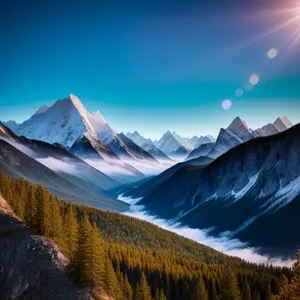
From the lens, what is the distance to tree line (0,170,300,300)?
63.0m

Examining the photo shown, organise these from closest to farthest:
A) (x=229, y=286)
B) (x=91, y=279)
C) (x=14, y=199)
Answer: (x=91, y=279)
(x=229, y=286)
(x=14, y=199)

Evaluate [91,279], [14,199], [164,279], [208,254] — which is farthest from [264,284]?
[14,199]

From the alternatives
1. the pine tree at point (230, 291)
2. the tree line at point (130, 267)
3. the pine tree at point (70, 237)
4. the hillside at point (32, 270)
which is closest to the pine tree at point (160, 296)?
the tree line at point (130, 267)

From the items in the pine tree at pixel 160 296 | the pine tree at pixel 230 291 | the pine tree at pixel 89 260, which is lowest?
the pine tree at pixel 230 291

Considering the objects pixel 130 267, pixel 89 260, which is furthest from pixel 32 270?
pixel 130 267

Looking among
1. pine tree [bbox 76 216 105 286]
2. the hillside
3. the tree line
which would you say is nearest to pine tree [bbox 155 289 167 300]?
the tree line

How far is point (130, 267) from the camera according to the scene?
117m

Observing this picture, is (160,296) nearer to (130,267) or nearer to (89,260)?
(130,267)

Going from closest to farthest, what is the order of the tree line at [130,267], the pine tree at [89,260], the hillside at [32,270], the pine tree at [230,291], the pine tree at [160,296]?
the hillside at [32,270] < the pine tree at [89,260] < the tree line at [130,267] < the pine tree at [230,291] < the pine tree at [160,296]

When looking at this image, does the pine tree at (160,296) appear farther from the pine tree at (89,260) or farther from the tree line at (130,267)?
the pine tree at (89,260)

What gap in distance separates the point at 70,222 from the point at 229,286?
1725 inches

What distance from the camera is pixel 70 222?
84.4m

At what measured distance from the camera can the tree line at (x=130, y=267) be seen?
207 feet

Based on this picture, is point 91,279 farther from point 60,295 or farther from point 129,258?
point 129,258
